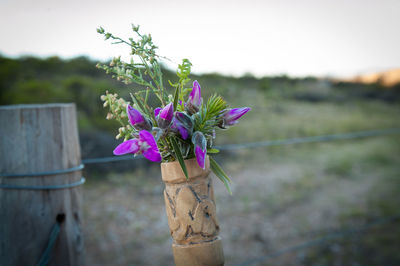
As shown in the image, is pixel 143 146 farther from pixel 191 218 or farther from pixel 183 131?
pixel 191 218

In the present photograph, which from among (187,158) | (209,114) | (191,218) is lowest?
(191,218)

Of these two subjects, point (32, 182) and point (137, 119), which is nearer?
point (137, 119)

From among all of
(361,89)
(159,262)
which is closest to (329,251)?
(159,262)

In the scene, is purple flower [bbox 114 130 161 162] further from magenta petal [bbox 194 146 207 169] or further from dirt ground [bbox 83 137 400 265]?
dirt ground [bbox 83 137 400 265]

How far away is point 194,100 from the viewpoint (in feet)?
2.32

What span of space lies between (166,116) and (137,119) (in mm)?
60

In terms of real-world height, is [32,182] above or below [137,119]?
below

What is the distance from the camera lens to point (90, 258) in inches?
119

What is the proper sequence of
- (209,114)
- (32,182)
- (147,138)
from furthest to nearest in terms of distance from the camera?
(32,182)
(209,114)
(147,138)

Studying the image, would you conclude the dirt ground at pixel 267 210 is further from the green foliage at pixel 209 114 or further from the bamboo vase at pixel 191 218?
the green foliage at pixel 209 114

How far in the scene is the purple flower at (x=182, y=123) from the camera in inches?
26.1

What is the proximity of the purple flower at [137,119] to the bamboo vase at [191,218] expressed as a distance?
11 centimetres

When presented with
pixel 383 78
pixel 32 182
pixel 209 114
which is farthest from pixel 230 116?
pixel 383 78

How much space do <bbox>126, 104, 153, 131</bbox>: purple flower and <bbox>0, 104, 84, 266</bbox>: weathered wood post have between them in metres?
0.43
